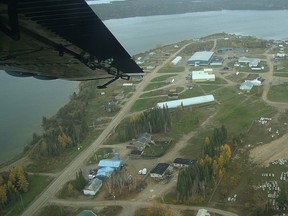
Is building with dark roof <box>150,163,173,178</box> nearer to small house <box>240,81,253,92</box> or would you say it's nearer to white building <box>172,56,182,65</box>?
small house <box>240,81,253,92</box>

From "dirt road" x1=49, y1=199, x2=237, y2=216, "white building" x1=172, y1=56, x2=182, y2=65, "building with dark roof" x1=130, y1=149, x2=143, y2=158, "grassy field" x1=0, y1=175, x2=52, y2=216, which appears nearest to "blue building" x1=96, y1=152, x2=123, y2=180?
"building with dark roof" x1=130, y1=149, x2=143, y2=158

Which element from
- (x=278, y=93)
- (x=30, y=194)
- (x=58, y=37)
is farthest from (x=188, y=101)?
(x=58, y=37)

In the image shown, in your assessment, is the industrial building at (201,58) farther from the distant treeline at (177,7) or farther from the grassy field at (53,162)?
the distant treeline at (177,7)

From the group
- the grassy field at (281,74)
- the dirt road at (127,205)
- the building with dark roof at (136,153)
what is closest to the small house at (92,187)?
the dirt road at (127,205)

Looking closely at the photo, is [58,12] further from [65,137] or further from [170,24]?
[170,24]

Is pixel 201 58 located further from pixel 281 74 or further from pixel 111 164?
pixel 111 164
